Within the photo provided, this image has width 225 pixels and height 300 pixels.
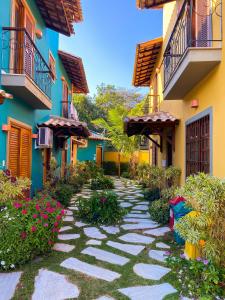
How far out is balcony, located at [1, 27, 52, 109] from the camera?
20.9 ft

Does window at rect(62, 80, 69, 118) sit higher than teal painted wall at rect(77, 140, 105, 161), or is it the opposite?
window at rect(62, 80, 69, 118)

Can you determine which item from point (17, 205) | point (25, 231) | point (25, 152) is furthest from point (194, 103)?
point (25, 152)

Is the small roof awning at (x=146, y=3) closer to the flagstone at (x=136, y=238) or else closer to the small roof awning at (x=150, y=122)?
the small roof awning at (x=150, y=122)

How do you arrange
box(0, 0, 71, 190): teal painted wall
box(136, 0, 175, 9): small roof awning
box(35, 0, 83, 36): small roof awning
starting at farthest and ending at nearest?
box(35, 0, 83, 36): small roof awning → box(136, 0, 175, 9): small roof awning → box(0, 0, 71, 190): teal painted wall

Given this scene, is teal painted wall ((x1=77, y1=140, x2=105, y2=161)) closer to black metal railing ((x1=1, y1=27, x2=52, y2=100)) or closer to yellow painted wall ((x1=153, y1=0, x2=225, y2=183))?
black metal railing ((x1=1, y1=27, x2=52, y2=100))

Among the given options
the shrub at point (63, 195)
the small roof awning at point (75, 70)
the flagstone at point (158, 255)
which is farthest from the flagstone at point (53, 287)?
the small roof awning at point (75, 70)

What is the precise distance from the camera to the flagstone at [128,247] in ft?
17.4

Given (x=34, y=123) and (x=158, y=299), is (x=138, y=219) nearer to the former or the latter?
(x=158, y=299)

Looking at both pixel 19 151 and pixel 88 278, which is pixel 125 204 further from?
pixel 88 278

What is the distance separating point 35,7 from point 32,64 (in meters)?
2.57

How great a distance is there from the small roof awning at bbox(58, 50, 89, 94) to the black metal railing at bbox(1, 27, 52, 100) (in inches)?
190

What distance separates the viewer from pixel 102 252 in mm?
5195

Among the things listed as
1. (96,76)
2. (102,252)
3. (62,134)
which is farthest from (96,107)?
(102,252)

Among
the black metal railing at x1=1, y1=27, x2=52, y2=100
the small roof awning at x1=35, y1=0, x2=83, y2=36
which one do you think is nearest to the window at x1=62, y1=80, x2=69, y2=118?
the small roof awning at x1=35, y1=0, x2=83, y2=36
